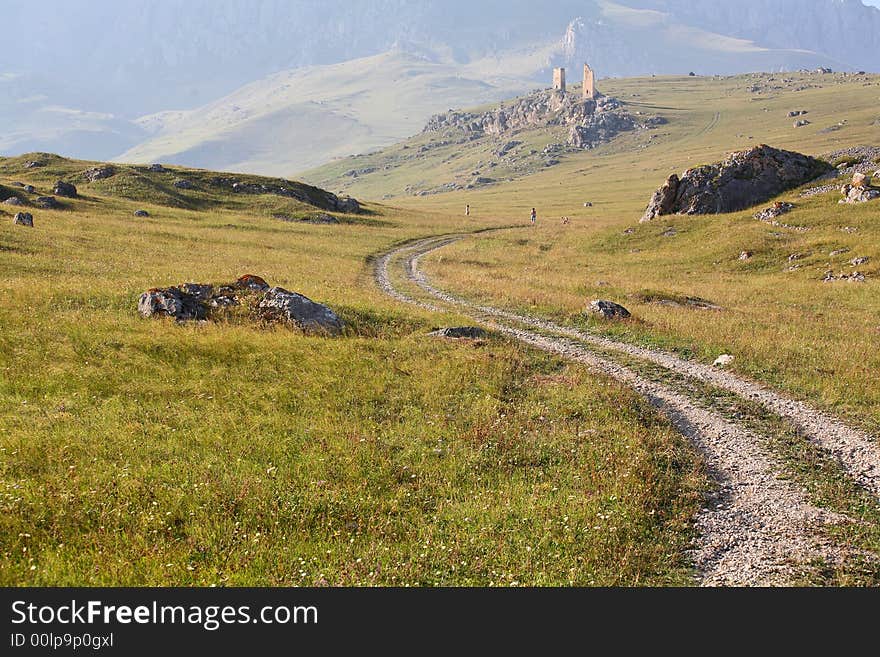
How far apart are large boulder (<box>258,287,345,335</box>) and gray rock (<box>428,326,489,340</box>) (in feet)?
13.2

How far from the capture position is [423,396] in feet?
50.9

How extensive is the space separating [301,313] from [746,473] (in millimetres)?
16430

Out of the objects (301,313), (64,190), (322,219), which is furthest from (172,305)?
(322,219)

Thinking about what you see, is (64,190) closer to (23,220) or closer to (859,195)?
(23,220)

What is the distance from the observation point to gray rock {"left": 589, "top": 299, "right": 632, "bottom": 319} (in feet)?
86.7

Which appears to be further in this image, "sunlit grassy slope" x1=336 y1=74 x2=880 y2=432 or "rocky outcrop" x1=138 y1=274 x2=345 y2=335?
"rocky outcrop" x1=138 y1=274 x2=345 y2=335

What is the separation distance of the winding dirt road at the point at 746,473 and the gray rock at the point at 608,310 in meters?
3.83

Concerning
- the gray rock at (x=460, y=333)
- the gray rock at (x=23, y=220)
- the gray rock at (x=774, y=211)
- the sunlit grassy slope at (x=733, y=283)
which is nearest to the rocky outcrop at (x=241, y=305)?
the gray rock at (x=460, y=333)

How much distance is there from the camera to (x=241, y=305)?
22.6m

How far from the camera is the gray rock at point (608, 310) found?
26422 millimetres

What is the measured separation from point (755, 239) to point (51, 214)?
226 feet

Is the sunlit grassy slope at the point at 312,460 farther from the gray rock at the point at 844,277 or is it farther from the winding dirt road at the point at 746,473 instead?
the gray rock at the point at 844,277

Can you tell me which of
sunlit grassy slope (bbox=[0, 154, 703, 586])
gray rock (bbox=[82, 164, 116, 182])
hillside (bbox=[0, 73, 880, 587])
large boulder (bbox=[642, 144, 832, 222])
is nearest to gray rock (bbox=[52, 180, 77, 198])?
gray rock (bbox=[82, 164, 116, 182])

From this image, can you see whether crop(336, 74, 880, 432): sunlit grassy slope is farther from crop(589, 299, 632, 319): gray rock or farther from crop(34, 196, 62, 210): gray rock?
crop(34, 196, 62, 210): gray rock
